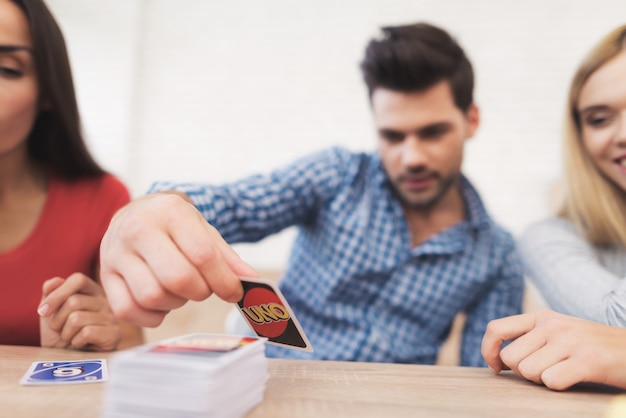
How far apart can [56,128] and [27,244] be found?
29 cm

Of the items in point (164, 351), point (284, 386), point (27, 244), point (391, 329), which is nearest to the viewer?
point (164, 351)

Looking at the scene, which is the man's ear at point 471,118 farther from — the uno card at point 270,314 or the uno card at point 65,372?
the uno card at point 65,372

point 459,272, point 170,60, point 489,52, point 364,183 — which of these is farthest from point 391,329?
point 170,60

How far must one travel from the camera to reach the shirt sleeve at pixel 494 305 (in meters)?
1.61

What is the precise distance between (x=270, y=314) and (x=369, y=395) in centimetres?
15

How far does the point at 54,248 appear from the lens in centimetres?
127

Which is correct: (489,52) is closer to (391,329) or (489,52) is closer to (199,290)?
(391,329)

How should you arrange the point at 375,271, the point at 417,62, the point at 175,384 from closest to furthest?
the point at 175,384, the point at 375,271, the point at 417,62

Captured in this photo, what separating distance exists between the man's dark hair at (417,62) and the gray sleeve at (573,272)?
56 cm

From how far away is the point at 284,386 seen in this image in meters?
0.67

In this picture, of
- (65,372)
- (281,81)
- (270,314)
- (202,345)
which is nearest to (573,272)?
(270,314)

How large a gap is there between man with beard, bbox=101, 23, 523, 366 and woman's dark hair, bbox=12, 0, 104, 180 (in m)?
0.42

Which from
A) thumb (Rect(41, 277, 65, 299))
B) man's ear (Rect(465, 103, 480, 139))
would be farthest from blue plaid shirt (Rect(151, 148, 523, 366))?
thumb (Rect(41, 277, 65, 299))

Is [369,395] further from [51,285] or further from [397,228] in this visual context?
[397,228]
